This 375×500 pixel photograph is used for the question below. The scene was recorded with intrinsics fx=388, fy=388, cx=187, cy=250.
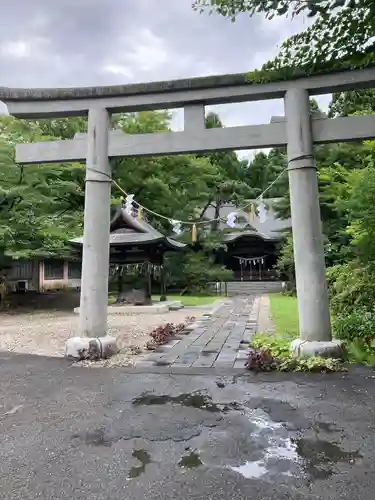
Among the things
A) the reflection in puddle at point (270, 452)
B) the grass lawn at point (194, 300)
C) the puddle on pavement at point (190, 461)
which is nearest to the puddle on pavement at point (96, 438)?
the puddle on pavement at point (190, 461)

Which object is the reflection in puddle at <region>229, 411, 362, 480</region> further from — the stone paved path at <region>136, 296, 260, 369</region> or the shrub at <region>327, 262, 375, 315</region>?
the shrub at <region>327, 262, 375, 315</region>

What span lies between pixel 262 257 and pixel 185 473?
29155mm

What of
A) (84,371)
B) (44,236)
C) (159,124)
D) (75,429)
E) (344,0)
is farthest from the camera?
(159,124)

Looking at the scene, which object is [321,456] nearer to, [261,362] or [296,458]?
[296,458]

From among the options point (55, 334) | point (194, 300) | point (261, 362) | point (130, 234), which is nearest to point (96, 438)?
point (261, 362)

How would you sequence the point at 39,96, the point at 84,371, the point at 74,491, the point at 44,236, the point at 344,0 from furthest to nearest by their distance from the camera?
the point at 44,236 < the point at 39,96 < the point at 84,371 < the point at 344,0 < the point at 74,491

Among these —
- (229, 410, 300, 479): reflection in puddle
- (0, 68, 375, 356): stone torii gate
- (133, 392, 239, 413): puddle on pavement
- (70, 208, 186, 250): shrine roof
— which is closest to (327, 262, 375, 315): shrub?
(0, 68, 375, 356): stone torii gate

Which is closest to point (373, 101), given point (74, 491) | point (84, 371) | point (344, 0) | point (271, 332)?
point (271, 332)

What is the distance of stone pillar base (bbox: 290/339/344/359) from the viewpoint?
19.3 feet

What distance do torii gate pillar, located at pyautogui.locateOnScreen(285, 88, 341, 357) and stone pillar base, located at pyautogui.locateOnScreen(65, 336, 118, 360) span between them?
3.13 metres

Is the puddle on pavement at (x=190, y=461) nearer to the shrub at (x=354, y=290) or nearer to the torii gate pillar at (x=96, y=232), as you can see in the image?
the torii gate pillar at (x=96, y=232)

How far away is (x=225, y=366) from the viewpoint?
240 inches

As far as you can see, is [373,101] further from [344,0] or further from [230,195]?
[230,195]

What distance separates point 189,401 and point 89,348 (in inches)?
106
